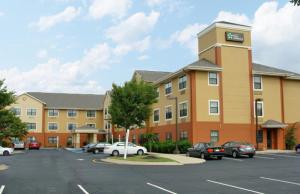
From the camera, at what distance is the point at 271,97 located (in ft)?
148

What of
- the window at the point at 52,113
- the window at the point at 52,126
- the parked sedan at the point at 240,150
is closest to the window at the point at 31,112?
the window at the point at 52,113

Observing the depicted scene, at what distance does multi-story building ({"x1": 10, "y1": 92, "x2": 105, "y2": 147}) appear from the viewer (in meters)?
80.2

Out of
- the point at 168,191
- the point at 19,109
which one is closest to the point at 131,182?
the point at 168,191

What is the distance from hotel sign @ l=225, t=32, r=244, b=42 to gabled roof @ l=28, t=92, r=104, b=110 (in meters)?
46.5

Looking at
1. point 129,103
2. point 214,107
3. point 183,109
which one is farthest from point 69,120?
point 129,103

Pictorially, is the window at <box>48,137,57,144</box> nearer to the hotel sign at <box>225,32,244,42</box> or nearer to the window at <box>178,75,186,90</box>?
the window at <box>178,75,186,90</box>

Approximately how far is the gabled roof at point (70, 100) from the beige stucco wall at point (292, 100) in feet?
151

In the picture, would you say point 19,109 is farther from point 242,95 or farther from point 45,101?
point 242,95

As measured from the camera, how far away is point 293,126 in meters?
46.2

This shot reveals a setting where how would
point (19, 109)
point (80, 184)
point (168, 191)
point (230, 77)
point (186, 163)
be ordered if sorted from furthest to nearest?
point (19, 109)
point (230, 77)
point (186, 163)
point (80, 184)
point (168, 191)

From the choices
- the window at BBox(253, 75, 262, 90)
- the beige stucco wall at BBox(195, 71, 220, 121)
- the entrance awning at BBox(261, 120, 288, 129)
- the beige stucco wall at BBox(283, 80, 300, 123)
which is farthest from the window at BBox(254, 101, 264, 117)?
the beige stucco wall at BBox(195, 71, 220, 121)

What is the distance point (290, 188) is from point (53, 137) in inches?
2841

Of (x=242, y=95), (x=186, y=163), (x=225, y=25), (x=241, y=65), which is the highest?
(x=225, y=25)

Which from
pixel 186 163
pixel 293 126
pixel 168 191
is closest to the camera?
pixel 168 191
